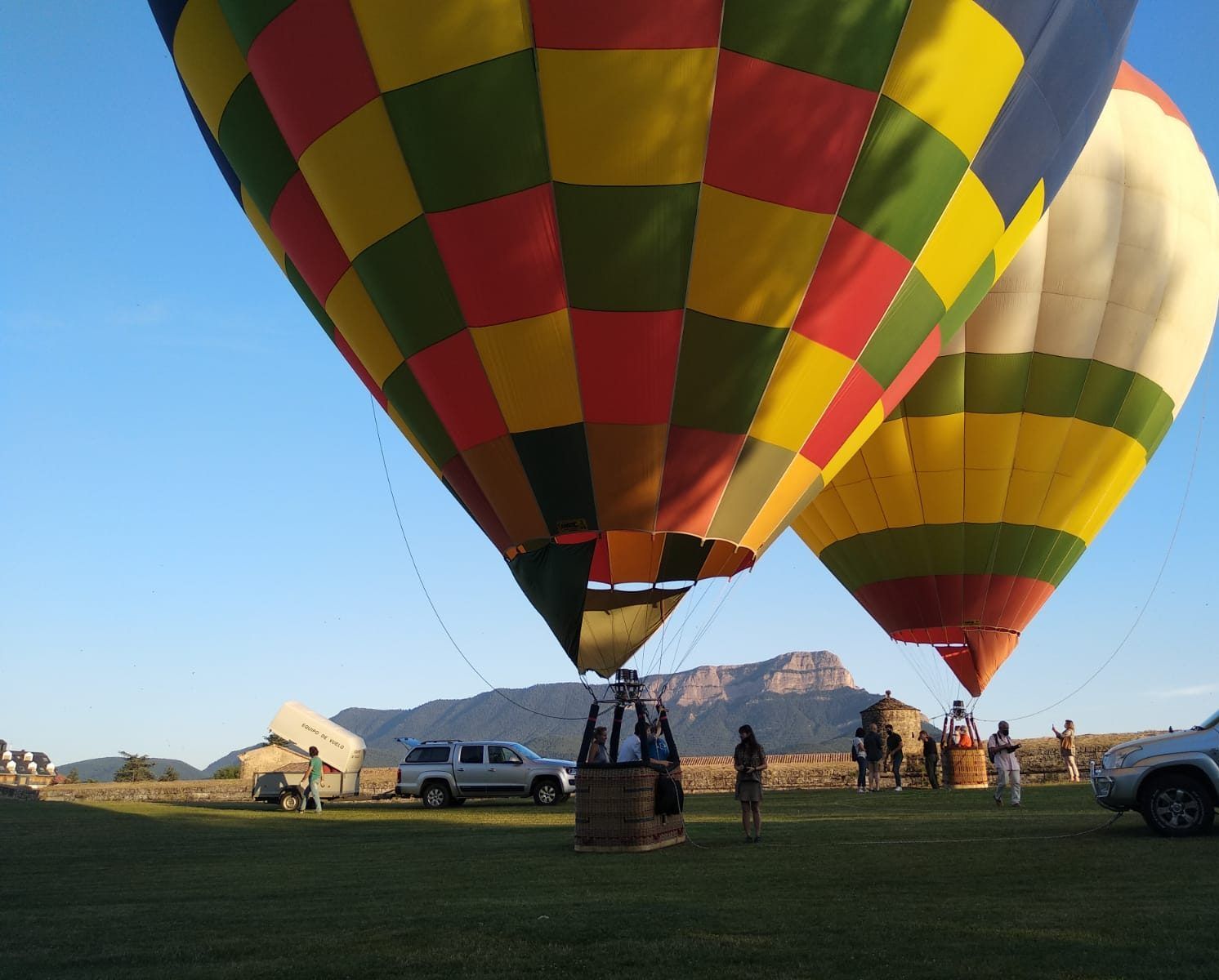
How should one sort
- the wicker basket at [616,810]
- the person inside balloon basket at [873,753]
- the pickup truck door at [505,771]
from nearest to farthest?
the wicker basket at [616,810], the person inside balloon basket at [873,753], the pickup truck door at [505,771]

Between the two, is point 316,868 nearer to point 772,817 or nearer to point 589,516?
point 589,516

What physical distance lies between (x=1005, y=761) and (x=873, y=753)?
189 inches

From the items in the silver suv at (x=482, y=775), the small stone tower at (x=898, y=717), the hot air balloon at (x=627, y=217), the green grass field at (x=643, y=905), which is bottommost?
the green grass field at (x=643, y=905)

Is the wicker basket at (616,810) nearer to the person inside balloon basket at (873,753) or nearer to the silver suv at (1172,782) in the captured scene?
the silver suv at (1172,782)

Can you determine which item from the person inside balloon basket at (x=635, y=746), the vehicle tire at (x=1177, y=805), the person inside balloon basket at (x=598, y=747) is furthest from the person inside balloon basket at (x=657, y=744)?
the vehicle tire at (x=1177, y=805)

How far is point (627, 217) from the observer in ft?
31.9

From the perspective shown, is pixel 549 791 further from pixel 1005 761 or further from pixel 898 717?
pixel 898 717

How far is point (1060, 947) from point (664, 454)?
19.4ft

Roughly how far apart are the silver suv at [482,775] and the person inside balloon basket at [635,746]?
859cm

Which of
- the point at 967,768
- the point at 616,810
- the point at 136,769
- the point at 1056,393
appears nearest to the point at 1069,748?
the point at 967,768

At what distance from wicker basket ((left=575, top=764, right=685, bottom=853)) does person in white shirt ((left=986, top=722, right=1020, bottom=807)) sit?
6.93 meters

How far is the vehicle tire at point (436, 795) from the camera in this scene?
2177 centimetres

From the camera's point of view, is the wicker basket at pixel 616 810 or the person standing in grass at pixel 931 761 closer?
the wicker basket at pixel 616 810

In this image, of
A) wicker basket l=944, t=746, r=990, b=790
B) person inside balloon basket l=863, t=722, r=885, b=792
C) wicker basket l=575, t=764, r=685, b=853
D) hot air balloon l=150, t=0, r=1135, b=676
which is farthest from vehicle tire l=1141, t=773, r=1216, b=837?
wicker basket l=944, t=746, r=990, b=790
